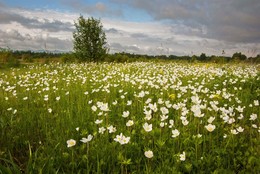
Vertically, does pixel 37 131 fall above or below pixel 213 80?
below

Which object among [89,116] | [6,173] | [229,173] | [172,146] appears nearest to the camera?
[6,173]

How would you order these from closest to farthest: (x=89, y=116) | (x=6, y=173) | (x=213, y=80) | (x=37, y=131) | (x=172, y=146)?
1. (x=6, y=173)
2. (x=172, y=146)
3. (x=37, y=131)
4. (x=89, y=116)
5. (x=213, y=80)

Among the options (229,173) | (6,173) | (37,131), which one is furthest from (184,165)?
(37,131)

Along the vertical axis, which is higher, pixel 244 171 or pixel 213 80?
pixel 213 80

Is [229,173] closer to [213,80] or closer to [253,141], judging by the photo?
[253,141]

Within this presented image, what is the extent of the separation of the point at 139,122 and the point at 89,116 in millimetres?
1085

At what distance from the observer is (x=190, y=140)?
4586 mm

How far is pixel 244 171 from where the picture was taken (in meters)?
4.00

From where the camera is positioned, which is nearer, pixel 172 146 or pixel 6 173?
pixel 6 173

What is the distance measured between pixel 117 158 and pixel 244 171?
1.78 metres

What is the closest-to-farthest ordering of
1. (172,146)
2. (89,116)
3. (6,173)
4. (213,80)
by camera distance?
(6,173) → (172,146) → (89,116) → (213,80)

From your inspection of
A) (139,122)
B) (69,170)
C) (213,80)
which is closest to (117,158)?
(69,170)

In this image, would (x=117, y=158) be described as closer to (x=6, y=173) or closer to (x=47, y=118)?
(x=6, y=173)

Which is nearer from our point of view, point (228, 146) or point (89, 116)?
point (228, 146)
